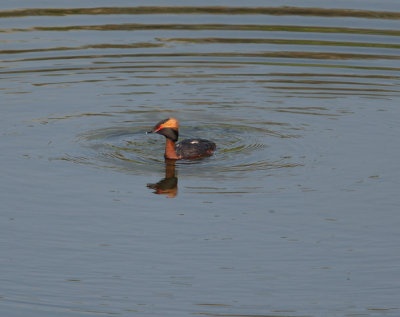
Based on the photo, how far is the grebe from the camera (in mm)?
16281

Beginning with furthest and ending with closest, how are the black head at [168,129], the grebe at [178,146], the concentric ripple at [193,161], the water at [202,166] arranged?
the black head at [168,129] → the grebe at [178,146] → the concentric ripple at [193,161] → the water at [202,166]

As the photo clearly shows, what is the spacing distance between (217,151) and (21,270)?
5553mm

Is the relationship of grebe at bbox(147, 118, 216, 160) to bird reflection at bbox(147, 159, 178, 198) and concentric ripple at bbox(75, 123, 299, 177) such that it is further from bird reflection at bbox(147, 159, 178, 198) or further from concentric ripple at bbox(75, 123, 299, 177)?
bird reflection at bbox(147, 159, 178, 198)

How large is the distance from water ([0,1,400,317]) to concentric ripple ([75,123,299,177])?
46 mm

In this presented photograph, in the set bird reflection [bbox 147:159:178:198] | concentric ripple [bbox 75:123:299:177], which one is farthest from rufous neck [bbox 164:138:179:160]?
bird reflection [bbox 147:159:178:198]

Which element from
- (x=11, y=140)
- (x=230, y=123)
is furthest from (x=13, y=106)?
(x=230, y=123)

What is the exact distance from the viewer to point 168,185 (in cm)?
1498

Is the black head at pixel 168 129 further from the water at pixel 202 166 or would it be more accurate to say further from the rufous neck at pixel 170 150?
the water at pixel 202 166

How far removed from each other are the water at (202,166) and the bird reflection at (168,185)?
0.16ft

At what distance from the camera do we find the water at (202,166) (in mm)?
11461

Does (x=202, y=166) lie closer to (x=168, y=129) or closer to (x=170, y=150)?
(x=170, y=150)

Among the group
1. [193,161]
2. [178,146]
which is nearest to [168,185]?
[193,161]

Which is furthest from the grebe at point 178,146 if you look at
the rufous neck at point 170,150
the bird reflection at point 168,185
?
the bird reflection at point 168,185

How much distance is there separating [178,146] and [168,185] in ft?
5.56
